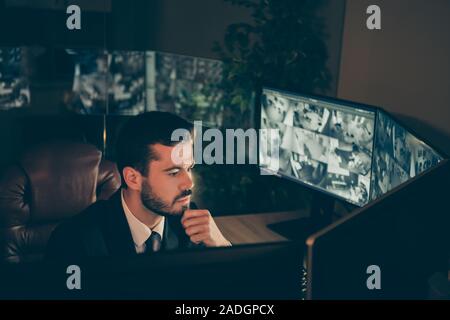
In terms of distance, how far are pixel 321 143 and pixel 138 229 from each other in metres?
0.74

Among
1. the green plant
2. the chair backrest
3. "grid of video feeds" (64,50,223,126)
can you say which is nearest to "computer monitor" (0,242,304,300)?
the chair backrest

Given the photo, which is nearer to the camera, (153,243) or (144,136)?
(153,243)

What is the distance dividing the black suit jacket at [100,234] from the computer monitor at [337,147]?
1.98 feet

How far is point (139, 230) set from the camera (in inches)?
71.6

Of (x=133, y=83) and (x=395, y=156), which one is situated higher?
(x=133, y=83)

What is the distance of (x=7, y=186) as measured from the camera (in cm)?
239

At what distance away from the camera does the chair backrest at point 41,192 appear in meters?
2.39

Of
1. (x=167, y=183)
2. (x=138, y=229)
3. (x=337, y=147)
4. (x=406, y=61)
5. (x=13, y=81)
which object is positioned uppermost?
(x=406, y=61)

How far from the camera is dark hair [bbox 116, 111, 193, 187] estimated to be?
189cm

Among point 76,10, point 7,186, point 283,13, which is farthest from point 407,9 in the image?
point 76,10

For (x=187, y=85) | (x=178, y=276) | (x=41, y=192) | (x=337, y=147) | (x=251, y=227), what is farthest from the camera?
(x=187, y=85)

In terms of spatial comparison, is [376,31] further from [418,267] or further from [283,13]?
[418,267]

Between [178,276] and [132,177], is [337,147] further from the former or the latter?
[178,276]

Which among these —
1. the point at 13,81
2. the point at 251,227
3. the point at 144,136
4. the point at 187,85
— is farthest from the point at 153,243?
the point at 13,81
